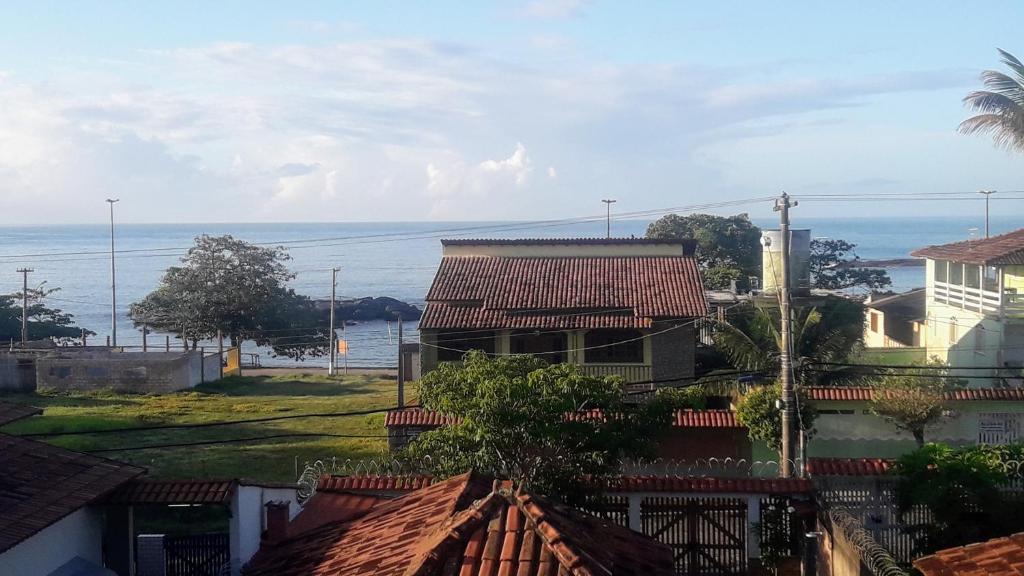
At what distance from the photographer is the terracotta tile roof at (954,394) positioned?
1964 centimetres

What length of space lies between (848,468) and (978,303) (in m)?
14.4

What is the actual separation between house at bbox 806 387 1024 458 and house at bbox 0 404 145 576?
12.9 m

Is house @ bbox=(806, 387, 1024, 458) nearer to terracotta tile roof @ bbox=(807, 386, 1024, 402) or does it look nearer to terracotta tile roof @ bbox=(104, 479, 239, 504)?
terracotta tile roof @ bbox=(807, 386, 1024, 402)

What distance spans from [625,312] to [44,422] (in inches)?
596

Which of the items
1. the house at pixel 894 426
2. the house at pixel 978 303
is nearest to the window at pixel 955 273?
the house at pixel 978 303

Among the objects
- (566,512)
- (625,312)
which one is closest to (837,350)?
(625,312)

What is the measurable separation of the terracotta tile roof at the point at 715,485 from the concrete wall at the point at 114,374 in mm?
24238

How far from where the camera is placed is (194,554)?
12.4 meters

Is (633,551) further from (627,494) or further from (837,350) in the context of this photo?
(837,350)

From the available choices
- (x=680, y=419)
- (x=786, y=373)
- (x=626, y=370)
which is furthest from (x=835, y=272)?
(x=786, y=373)

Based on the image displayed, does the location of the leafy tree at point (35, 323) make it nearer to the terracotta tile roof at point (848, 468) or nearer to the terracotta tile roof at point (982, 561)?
the terracotta tile roof at point (848, 468)

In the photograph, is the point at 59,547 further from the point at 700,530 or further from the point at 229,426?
the point at 229,426

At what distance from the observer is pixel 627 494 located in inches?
539

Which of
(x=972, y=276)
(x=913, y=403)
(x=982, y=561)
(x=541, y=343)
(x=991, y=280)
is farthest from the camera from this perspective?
(x=972, y=276)
